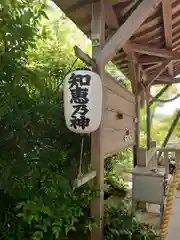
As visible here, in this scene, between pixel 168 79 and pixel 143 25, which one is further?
pixel 168 79

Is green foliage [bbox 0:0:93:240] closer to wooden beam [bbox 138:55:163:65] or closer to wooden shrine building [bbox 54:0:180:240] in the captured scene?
wooden shrine building [bbox 54:0:180:240]

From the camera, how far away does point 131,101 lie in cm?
461

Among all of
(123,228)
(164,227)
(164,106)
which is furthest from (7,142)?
(164,106)

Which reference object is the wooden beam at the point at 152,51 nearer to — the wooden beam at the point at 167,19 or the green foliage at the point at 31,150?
Result: the wooden beam at the point at 167,19

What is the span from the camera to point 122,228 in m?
2.77

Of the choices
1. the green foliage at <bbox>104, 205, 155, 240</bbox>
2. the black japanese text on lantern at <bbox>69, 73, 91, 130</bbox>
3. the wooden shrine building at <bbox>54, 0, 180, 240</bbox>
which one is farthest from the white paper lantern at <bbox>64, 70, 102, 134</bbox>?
the green foliage at <bbox>104, 205, 155, 240</bbox>

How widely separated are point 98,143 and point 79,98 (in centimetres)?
55

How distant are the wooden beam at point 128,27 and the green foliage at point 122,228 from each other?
162 cm

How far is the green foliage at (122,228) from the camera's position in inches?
105

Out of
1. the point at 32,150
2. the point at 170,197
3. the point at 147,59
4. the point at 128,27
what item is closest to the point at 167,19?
the point at 128,27

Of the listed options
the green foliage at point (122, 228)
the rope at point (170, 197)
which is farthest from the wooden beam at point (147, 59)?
the rope at point (170, 197)

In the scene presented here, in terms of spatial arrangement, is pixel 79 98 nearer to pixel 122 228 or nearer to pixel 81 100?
pixel 81 100

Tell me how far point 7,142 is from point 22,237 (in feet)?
2.84

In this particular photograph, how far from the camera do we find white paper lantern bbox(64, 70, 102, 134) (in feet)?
7.14
